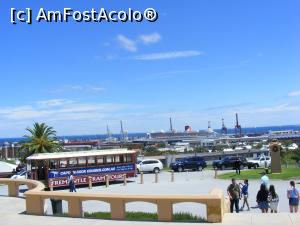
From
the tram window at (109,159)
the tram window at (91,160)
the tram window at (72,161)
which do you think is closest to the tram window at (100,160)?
the tram window at (91,160)

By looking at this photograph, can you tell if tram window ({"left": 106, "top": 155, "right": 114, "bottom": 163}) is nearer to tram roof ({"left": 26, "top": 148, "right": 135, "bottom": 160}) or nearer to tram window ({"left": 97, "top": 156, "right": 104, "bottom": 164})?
tram roof ({"left": 26, "top": 148, "right": 135, "bottom": 160})

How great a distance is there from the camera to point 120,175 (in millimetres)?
40438

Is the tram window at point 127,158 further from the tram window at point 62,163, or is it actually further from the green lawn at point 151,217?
the green lawn at point 151,217

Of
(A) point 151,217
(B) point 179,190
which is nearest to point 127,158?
(B) point 179,190

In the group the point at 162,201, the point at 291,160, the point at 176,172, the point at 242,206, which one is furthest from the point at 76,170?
the point at 291,160

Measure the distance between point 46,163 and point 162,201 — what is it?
77.3 ft

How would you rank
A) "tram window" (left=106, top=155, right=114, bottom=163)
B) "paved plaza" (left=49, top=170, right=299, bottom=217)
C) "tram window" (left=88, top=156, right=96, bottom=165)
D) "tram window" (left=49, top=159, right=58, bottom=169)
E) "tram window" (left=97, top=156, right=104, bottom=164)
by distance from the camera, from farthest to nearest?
"tram window" (left=106, top=155, right=114, bottom=163) → "tram window" (left=97, top=156, right=104, bottom=164) → "tram window" (left=88, top=156, right=96, bottom=165) → "tram window" (left=49, top=159, right=58, bottom=169) → "paved plaza" (left=49, top=170, right=299, bottom=217)

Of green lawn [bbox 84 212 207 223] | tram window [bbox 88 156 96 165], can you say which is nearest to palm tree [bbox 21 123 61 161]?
tram window [bbox 88 156 96 165]

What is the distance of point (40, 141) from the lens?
4872cm

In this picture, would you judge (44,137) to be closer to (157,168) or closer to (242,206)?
(157,168)

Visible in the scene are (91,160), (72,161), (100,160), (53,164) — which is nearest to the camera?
(53,164)

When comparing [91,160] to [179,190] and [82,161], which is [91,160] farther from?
[179,190]

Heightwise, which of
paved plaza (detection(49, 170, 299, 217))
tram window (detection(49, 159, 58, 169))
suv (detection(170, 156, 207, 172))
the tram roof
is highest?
the tram roof

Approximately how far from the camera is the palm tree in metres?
48.6
